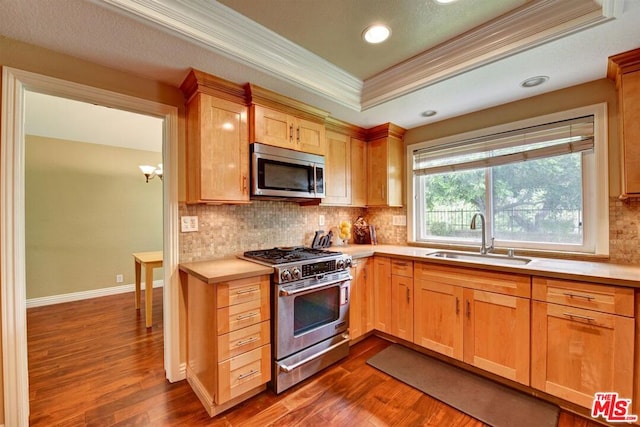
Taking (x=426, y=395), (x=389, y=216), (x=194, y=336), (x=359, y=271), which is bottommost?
(x=426, y=395)

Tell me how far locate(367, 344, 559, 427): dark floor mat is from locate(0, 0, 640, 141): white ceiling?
87.5 inches

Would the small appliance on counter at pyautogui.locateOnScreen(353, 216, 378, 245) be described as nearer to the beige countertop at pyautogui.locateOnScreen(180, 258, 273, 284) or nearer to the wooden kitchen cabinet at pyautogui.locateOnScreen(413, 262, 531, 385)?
the wooden kitchen cabinet at pyautogui.locateOnScreen(413, 262, 531, 385)

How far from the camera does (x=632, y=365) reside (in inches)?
58.6

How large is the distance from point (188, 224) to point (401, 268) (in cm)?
186

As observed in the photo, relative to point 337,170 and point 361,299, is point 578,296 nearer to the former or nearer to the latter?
point 361,299

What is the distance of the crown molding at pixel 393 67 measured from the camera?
1.39 metres

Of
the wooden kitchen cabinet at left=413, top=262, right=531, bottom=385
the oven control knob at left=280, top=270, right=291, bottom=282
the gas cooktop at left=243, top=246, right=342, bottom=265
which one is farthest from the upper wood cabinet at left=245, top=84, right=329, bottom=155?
the wooden kitchen cabinet at left=413, top=262, right=531, bottom=385

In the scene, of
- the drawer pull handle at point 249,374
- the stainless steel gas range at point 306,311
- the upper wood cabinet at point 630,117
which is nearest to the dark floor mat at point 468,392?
the stainless steel gas range at point 306,311

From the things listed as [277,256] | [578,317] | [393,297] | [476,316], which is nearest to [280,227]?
[277,256]

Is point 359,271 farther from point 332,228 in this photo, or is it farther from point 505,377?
point 505,377

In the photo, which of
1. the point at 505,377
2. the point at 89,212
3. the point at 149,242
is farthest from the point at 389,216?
the point at 89,212

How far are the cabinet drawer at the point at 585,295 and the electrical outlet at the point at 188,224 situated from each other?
244cm

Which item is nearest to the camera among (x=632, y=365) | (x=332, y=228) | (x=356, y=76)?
(x=632, y=365)

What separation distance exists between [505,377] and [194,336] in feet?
7.37
